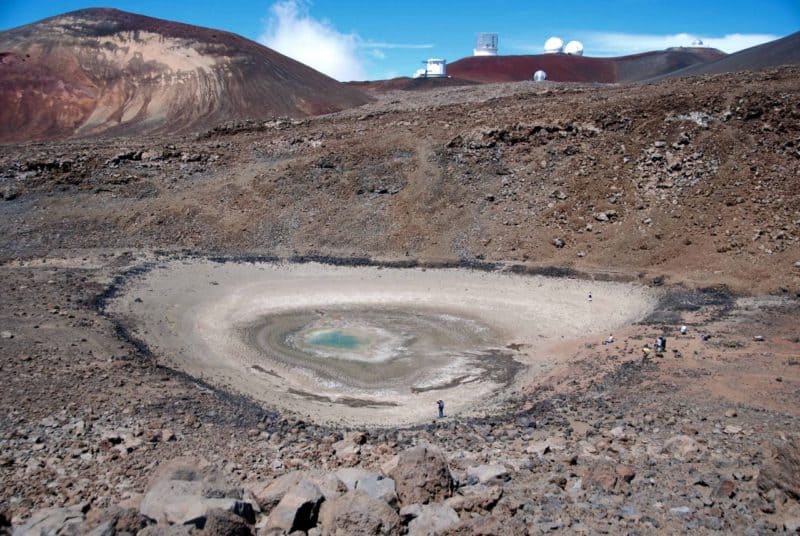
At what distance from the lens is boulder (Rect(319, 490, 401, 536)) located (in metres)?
6.88

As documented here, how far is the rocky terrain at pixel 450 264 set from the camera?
7781 mm

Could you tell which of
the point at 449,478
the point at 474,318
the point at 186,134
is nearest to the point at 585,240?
the point at 474,318

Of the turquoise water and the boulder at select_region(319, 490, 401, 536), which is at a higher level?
the boulder at select_region(319, 490, 401, 536)

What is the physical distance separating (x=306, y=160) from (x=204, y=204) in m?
5.21

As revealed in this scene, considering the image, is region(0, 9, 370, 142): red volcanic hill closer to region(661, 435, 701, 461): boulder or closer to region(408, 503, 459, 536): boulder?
region(661, 435, 701, 461): boulder

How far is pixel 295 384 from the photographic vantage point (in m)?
15.5

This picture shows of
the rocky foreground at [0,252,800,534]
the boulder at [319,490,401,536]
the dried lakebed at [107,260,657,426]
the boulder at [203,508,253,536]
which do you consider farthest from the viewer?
the dried lakebed at [107,260,657,426]

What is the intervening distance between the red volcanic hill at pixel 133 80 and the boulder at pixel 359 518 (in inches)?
1486

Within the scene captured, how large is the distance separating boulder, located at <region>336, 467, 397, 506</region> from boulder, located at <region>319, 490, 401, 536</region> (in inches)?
17.6

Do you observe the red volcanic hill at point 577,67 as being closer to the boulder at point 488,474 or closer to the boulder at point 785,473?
the boulder at point 488,474

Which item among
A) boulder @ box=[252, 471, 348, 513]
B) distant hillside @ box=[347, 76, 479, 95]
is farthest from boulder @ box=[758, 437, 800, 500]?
distant hillside @ box=[347, 76, 479, 95]

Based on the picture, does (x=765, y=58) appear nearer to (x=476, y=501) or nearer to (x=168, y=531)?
(x=476, y=501)

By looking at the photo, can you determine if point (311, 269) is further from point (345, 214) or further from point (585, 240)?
point (585, 240)

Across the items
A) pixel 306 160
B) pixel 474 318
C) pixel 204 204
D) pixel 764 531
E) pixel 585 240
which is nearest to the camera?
pixel 764 531
